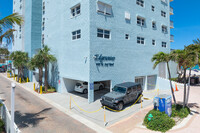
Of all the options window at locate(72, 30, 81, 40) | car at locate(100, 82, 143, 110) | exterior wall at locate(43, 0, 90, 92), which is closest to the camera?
car at locate(100, 82, 143, 110)

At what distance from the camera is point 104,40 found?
16.1 meters

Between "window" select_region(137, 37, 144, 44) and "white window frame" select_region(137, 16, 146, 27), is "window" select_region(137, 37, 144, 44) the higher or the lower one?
the lower one

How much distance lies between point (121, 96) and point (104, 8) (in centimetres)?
1087

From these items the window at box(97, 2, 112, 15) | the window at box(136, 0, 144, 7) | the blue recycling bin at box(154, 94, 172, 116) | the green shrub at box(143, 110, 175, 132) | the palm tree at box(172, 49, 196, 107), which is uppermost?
the window at box(136, 0, 144, 7)

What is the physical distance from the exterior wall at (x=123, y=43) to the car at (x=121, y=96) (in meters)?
3.19

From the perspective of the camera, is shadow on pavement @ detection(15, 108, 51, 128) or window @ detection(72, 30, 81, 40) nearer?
shadow on pavement @ detection(15, 108, 51, 128)

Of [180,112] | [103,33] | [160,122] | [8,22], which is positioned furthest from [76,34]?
[180,112]

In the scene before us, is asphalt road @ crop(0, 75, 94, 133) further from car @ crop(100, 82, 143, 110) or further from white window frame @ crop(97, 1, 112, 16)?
white window frame @ crop(97, 1, 112, 16)

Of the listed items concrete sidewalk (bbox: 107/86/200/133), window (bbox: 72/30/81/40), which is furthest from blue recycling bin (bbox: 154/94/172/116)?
window (bbox: 72/30/81/40)

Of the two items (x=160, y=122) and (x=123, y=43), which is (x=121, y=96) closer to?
(x=160, y=122)

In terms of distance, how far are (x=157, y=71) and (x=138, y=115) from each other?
1580cm

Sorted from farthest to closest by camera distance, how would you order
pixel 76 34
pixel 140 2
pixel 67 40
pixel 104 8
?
pixel 140 2
pixel 67 40
pixel 76 34
pixel 104 8

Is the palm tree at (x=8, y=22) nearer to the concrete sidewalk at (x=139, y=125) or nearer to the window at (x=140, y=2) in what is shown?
the concrete sidewalk at (x=139, y=125)

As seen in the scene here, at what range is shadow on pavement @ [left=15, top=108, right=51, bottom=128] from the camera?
9.61m
